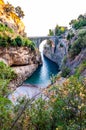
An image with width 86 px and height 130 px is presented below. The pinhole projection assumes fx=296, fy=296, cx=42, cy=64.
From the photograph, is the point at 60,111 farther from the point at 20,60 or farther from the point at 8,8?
the point at 8,8

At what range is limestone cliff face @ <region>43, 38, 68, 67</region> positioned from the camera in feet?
379

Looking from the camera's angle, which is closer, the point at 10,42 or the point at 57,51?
the point at 10,42

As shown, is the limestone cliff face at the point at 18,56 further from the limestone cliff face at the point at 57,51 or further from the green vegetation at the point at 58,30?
the green vegetation at the point at 58,30

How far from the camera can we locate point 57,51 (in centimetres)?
12762

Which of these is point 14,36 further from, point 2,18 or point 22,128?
point 22,128

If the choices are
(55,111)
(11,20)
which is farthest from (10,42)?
(55,111)

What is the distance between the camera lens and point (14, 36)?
290 ft

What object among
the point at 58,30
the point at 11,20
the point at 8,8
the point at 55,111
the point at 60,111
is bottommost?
the point at 58,30

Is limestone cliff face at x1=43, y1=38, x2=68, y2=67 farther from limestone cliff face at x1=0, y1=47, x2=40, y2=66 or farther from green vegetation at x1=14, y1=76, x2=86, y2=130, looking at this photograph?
green vegetation at x1=14, y1=76, x2=86, y2=130

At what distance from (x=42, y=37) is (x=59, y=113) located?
109703 millimetres

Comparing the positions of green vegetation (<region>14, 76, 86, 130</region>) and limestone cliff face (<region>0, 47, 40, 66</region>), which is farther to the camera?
limestone cliff face (<region>0, 47, 40, 66</region>)

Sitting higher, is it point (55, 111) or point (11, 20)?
point (11, 20)

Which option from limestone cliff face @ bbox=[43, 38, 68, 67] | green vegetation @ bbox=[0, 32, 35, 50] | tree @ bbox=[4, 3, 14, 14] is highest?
tree @ bbox=[4, 3, 14, 14]

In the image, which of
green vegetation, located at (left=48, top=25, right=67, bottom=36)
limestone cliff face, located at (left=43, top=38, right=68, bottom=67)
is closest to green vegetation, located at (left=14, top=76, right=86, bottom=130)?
limestone cliff face, located at (left=43, top=38, right=68, bottom=67)
